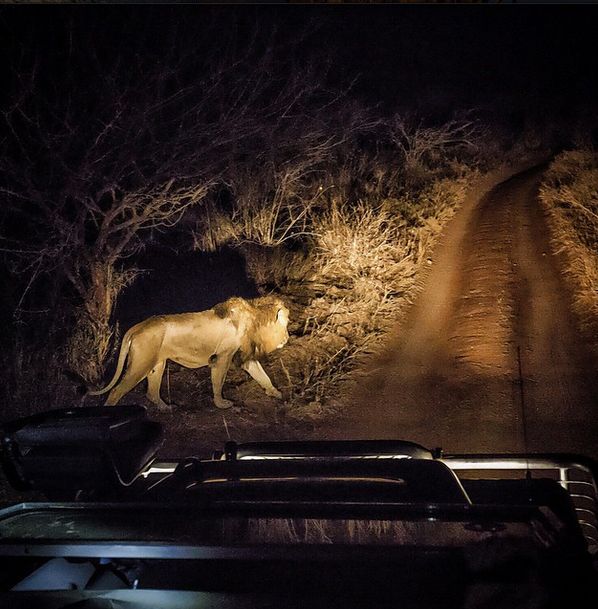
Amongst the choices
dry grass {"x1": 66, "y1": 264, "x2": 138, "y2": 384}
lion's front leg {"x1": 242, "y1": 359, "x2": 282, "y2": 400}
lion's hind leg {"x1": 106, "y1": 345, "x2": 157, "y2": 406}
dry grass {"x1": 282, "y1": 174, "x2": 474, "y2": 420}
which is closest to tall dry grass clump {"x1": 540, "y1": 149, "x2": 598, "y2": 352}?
dry grass {"x1": 282, "y1": 174, "x2": 474, "y2": 420}

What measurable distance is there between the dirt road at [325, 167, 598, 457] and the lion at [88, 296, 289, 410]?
1353 millimetres

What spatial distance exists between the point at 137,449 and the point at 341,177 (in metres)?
12.8

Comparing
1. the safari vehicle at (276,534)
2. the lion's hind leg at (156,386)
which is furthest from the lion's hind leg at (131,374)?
the safari vehicle at (276,534)

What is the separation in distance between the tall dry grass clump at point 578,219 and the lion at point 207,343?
428 cm

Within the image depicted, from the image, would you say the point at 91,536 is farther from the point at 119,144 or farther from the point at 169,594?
the point at 119,144

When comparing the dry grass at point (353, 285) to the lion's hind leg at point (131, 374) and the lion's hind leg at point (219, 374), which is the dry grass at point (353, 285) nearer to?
the lion's hind leg at point (219, 374)

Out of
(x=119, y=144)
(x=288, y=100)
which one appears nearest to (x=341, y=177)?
(x=288, y=100)

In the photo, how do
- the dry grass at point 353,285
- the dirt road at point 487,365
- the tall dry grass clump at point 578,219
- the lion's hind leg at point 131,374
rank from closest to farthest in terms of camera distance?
the dirt road at point 487,365
the lion's hind leg at point 131,374
the dry grass at point 353,285
the tall dry grass clump at point 578,219

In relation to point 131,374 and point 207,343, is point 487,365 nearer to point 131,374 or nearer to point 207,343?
point 207,343

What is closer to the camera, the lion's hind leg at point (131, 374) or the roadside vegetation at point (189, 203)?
the lion's hind leg at point (131, 374)

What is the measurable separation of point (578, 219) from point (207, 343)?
873 cm

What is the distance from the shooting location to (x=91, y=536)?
8.02 feet

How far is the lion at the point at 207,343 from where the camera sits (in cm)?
870

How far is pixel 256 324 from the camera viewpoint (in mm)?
9242
